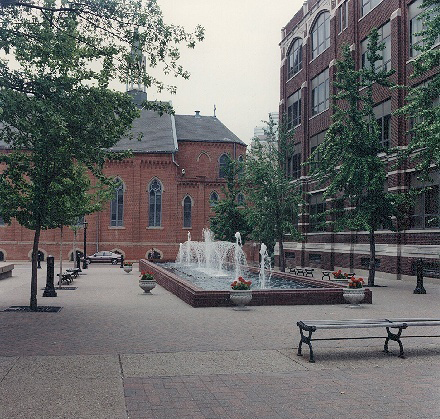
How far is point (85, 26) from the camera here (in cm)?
1348

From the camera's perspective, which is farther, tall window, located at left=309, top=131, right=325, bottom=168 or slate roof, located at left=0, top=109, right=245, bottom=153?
slate roof, located at left=0, top=109, right=245, bottom=153

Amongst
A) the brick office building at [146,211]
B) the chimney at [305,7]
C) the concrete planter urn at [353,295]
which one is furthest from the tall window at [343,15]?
the concrete planter urn at [353,295]

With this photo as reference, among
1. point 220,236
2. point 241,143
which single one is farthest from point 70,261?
point 241,143

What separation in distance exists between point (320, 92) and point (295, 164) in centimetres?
679

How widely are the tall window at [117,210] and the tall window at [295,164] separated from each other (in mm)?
19984

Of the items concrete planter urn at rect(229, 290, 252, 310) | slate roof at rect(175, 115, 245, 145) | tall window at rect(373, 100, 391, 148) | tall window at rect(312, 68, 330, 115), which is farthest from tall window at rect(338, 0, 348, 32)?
slate roof at rect(175, 115, 245, 145)

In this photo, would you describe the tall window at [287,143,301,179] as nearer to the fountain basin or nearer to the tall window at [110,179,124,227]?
the tall window at [110,179,124,227]

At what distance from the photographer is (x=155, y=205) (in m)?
57.7

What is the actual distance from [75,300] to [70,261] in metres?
37.5

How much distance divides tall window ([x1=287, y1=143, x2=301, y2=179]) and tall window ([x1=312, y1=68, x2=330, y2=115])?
3.72 meters

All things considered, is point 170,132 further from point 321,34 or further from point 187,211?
point 321,34

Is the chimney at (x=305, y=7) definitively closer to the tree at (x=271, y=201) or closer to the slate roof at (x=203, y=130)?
the tree at (x=271, y=201)

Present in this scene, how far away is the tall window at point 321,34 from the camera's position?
38.9m

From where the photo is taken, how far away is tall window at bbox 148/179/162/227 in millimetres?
57447
